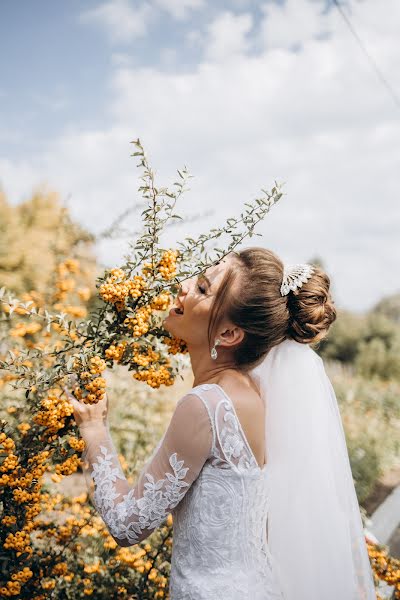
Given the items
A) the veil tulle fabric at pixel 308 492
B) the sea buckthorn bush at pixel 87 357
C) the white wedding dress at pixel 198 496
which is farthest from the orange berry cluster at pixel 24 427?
the veil tulle fabric at pixel 308 492

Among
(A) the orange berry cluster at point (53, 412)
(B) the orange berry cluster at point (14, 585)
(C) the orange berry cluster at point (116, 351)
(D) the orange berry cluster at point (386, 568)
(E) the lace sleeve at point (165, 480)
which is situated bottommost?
(D) the orange berry cluster at point (386, 568)

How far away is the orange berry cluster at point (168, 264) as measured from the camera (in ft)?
5.58

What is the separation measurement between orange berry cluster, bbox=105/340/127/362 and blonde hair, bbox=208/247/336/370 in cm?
33

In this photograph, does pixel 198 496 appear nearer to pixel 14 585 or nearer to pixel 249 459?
pixel 249 459

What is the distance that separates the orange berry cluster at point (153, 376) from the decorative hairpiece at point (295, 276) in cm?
53

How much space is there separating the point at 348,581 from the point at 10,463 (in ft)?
4.20

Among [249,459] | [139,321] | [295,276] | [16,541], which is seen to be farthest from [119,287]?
[16,541]

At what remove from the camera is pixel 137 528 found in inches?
63.7

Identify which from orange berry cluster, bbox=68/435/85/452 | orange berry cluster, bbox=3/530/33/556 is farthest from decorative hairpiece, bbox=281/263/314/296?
orange berry cluster, bbox=3/530/33/556

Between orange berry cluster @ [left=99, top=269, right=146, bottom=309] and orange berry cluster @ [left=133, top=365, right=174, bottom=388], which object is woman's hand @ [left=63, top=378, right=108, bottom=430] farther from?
orange berry cluster @ [left=99, top=269, right=146, bottom=309]

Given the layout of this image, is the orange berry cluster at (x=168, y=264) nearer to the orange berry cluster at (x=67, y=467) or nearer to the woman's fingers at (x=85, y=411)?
the woman's fingers at (x=85, y=411)

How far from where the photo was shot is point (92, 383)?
5.50 feet

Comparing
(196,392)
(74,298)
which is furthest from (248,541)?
(74,298)

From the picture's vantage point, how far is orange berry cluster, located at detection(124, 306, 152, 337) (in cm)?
171
